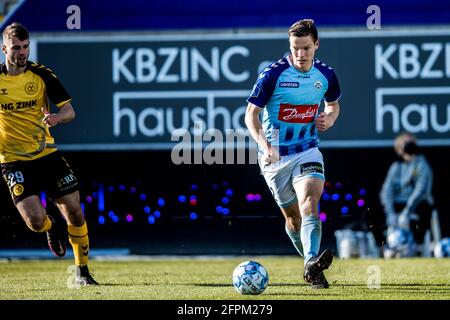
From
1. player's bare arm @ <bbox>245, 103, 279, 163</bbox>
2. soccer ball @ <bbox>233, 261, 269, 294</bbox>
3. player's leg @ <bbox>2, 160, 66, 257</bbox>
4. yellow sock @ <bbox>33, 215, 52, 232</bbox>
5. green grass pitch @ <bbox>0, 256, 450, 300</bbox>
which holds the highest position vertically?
player's bare arm @ <bbox>245, 103, 279, 163</bbox>

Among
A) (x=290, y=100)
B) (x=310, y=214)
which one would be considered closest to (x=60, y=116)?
(x=290, y=100)

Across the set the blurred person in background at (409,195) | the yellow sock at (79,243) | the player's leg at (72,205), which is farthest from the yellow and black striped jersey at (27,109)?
the blurred person in background at (409,195)

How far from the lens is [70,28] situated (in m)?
14.3

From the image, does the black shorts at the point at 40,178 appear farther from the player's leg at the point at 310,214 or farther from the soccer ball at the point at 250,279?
the player's leg at the point at 310,214

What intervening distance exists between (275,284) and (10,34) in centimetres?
325

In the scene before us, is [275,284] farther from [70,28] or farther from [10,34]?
[70,28]

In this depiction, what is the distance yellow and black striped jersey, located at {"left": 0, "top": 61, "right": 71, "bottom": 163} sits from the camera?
33.5 ft

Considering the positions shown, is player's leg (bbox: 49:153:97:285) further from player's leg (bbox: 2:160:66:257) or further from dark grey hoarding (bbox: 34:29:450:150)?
dark grey hoarding (bbox: 34:29:450:150)

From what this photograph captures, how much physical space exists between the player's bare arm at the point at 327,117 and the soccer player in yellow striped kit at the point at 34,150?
88.2 inches

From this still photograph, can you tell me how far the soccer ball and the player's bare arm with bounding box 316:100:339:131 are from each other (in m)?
1.31

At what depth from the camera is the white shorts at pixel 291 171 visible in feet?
31.7

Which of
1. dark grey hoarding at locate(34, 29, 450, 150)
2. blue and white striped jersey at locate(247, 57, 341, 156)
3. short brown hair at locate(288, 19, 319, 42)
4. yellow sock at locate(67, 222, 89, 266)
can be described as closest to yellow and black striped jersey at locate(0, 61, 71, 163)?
yellow sock at locate(67, 222, 89, 266)

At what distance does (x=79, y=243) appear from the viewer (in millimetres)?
10336

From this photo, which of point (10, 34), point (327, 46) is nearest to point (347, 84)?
point (327, 46)
